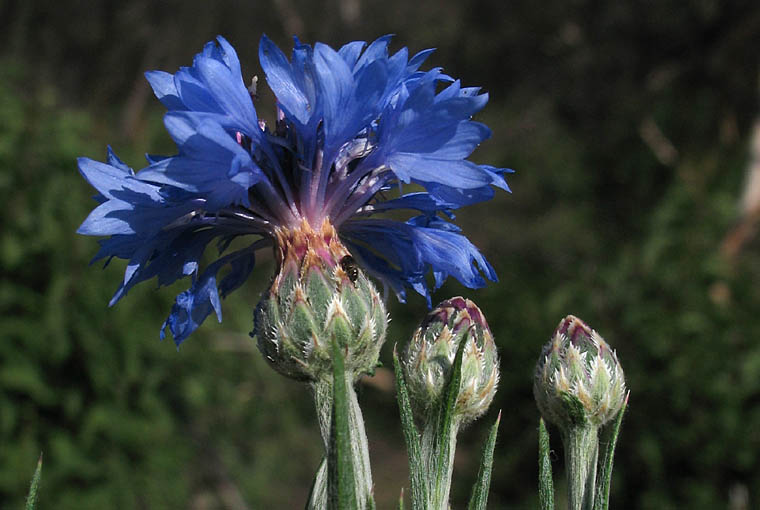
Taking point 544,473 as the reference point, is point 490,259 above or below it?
above

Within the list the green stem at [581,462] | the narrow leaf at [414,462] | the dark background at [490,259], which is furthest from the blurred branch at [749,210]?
the narrow leaf at [414,462]

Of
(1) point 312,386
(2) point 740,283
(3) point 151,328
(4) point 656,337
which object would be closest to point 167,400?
(3) point 151,328

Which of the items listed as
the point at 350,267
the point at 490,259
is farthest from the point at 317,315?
the point at 490,259

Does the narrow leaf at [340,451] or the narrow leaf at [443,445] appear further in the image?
the narrow leaf at [443,445]

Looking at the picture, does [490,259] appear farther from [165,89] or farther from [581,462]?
[165,89]

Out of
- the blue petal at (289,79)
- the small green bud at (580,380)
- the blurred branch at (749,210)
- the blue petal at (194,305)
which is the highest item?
the blurred branch at (749,210)

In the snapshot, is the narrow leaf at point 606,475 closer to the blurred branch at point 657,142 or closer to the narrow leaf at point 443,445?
the narrow leaf at point 443,445
